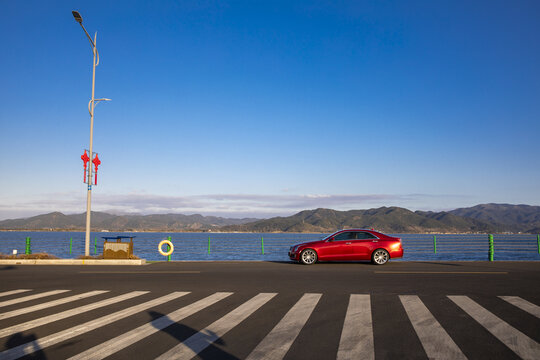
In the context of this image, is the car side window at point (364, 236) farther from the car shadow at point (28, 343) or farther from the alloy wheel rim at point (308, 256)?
the car shadow at point (28, 343)

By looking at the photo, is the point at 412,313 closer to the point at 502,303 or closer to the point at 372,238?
the point at 502,303

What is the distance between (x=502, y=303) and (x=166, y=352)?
6.67 meters

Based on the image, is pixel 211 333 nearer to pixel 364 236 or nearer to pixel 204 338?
pixel 204 338

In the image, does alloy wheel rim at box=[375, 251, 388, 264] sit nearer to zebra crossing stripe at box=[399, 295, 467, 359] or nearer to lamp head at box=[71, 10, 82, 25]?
zebra crossing stripe at box=[399, 295, 467, 359]

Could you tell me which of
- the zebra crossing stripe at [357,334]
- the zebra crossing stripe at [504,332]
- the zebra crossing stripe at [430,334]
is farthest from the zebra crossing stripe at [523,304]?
the zebra crossing stripe at [357,334]

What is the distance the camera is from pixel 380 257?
60.2 ft

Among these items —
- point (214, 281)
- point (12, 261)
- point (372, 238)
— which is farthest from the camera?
point (12, 261)

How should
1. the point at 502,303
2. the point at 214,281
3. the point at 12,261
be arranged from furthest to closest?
the point at 12,261, the point at 214,281, the point at 502,303

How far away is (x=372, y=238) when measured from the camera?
1867 centimetres

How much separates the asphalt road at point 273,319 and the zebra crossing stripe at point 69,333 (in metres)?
0.02

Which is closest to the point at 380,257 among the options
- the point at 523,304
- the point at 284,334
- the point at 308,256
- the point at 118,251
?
the point at 308,256

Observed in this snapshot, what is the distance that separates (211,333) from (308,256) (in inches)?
500

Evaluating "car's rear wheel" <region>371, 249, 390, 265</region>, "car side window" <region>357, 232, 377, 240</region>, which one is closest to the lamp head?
"car side window" <region>357, 232, 377, 240</region>

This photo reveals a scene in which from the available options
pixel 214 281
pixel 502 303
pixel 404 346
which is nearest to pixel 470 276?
pixel 502 303
